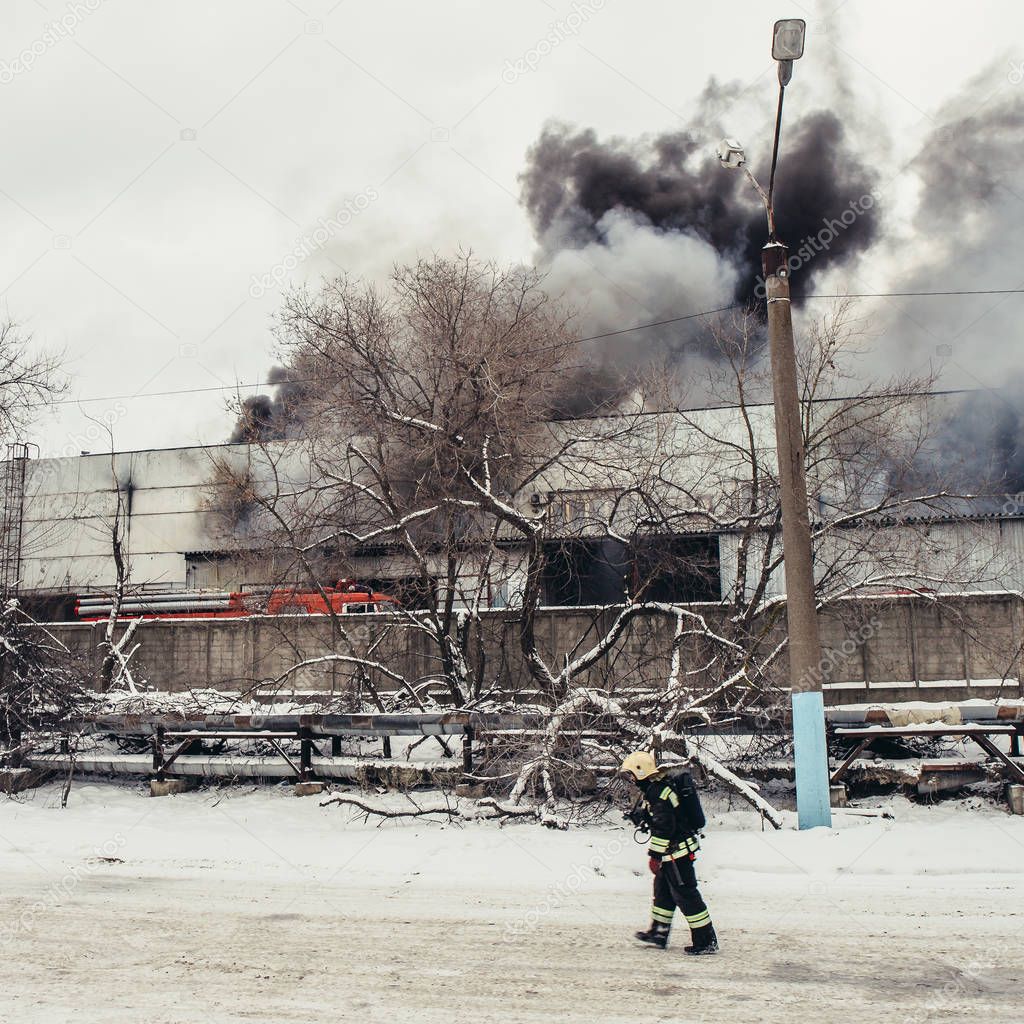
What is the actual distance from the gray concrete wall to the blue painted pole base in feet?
12.5

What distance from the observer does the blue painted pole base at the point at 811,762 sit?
9.21 meters

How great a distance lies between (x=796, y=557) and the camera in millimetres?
9516

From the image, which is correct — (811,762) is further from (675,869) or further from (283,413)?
(283,413)

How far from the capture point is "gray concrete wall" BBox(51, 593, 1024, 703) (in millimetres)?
13945

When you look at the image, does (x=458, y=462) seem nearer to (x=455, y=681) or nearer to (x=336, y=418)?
(x=336, y=418)

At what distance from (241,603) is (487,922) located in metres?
10.9

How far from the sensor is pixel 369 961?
5.82 metres

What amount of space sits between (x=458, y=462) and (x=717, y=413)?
48.3 ft

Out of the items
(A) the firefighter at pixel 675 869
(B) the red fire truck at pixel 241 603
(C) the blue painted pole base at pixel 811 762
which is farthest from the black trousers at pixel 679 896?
(B) the red fire truck at pixel 241 603

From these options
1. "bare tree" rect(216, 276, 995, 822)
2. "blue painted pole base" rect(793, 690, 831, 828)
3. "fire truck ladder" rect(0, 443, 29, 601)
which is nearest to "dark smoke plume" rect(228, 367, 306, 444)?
"bare tree" rect(216, 276, 995, 822)

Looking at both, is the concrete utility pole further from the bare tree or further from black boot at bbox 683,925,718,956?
black boot at bbox 683,925,718,956

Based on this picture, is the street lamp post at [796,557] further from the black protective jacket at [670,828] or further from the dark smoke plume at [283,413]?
the dark smoke plume at [283,413]

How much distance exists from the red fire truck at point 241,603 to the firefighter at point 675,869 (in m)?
8.43

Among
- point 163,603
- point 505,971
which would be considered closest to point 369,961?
point 505,971
